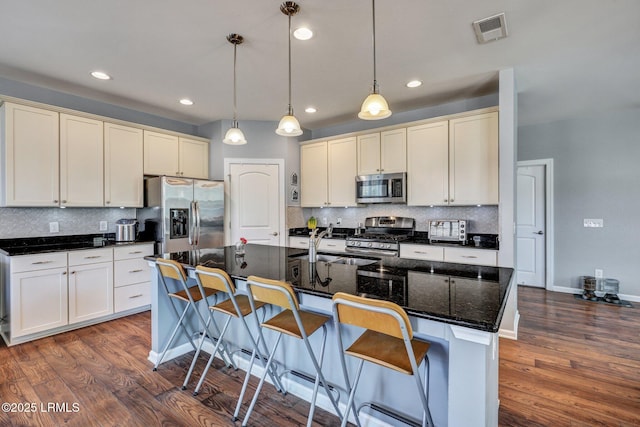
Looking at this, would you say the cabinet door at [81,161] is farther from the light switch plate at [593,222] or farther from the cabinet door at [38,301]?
the light switch plate at [593,222]

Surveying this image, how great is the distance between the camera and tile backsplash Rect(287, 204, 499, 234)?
3.97m

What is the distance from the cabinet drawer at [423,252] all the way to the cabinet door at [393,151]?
107 cm

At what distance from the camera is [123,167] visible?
391 centimetres

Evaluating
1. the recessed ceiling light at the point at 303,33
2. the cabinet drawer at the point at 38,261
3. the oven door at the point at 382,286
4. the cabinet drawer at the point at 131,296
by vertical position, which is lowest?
the cabinet drawer at the point at 131,296

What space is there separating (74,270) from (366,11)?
3764 millimetres

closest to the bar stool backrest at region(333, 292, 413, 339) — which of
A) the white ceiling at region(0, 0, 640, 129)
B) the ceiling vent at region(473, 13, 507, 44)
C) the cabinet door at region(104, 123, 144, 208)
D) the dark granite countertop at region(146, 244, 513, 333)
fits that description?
the dark granite countertop at region(146, 244, 513, 333)

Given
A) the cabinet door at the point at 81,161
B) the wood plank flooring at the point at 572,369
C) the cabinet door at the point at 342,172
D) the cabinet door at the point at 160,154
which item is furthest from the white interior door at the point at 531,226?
the cabinet door at the point at 81,161

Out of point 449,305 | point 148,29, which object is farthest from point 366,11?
point 449,305

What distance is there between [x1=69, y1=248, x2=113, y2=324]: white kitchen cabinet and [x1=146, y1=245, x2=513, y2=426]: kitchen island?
1369mm

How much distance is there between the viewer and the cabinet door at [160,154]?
4.14 meters

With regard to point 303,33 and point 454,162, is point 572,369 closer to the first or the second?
point 454,162

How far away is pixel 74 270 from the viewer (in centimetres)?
327

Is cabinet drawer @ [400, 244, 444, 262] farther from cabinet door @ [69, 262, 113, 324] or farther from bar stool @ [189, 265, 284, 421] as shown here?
cabinet door @ [69, 262, 113, 324]

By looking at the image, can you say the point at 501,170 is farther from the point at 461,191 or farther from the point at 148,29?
the point at 148,29
